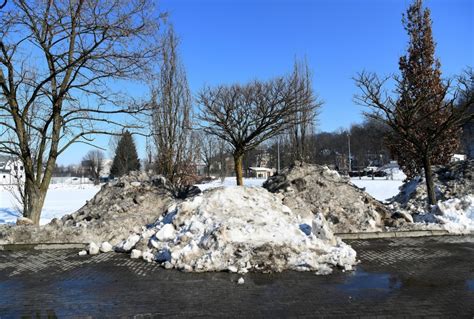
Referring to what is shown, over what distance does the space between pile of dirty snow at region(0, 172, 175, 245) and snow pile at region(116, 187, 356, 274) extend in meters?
0.73

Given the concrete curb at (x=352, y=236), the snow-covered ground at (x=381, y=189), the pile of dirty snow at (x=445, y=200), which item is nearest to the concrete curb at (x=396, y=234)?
the concrete curb at (x=352, y=236)

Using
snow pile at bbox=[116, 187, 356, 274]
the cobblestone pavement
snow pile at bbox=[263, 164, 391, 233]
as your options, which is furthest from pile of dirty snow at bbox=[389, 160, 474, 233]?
snow pile at bbox=[116, 187, 356, 274]

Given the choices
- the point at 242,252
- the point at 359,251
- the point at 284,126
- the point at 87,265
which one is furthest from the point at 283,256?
the point at 284,126

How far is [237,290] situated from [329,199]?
570 cm

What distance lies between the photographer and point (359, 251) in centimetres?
816

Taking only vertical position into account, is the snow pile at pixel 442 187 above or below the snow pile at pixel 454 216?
above

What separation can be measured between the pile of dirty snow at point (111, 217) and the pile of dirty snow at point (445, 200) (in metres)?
6.25

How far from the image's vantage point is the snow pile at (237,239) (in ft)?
22.8

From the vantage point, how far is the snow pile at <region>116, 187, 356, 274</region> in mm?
6938

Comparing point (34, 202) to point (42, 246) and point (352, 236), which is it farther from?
point (352, 236)

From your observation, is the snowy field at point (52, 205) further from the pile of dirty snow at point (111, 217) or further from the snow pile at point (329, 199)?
the pile of dirty snow at point (111, 217)

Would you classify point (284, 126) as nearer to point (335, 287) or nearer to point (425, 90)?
point (425, 90)

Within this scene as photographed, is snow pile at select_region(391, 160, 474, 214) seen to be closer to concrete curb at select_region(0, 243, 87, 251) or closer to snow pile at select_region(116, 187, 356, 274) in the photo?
snow pile at select_region(116, 187, 356, 274)

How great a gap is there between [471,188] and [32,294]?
12.4 meters
